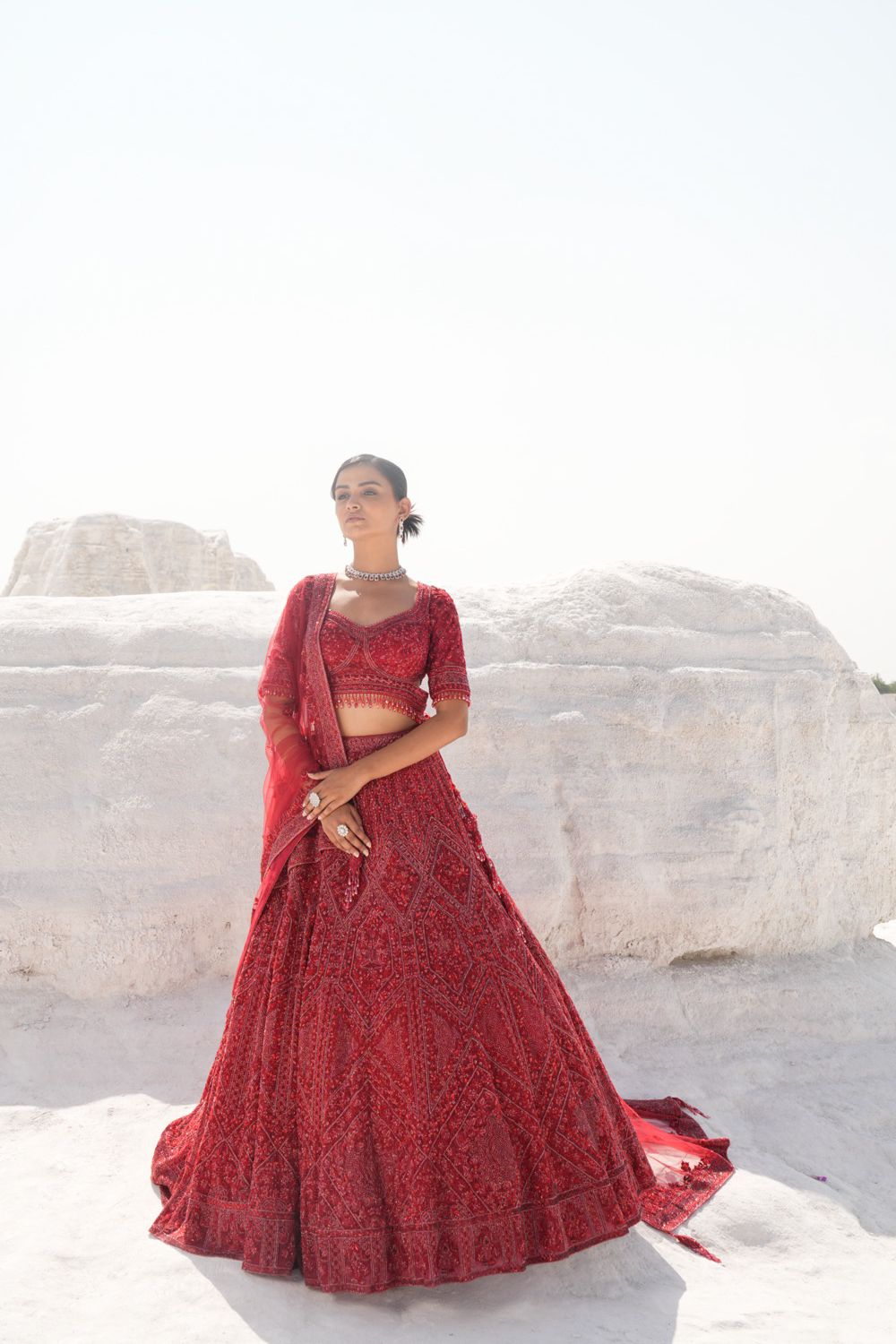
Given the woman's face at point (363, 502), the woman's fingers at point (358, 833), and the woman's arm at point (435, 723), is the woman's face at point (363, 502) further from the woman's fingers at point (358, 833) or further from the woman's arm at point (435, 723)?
the woman's fingers at point (358, 833)

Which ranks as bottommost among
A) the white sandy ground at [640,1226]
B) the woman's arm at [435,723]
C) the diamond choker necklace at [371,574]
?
the white sandy ground at [640,1226]

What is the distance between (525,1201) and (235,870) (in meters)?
1.68

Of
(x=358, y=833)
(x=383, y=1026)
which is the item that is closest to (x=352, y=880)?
(x=358, y=833)

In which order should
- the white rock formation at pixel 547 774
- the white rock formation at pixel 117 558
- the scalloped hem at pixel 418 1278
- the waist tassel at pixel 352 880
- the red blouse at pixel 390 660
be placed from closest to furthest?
1. the scalloped hem at pixel 418 1278
2. the waist tassel at pixel 352 880
3. the red blouse at pixel 390 660
4. the white rock formation at pixel 547 774
5. the white rock formation at pixel 117 558

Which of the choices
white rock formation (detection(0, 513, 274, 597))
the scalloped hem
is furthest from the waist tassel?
white rock formation (detection(0, 513, 274, 597))

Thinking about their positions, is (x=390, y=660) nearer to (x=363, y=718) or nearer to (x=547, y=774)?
(x=363, y=718)

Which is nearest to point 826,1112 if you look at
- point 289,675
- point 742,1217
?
point 742,1217

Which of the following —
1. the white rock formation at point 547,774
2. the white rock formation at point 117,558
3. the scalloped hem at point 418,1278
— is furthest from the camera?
the white rock formation at point 117,558

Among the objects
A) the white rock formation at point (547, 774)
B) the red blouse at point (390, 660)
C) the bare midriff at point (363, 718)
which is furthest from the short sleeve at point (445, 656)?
the white rock formation at point (547, 774)

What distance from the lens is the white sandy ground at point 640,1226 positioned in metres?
2.14

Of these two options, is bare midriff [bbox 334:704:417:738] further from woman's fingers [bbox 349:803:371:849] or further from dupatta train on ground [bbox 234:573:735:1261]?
woman's fingers [bbox 349:803:371:849]

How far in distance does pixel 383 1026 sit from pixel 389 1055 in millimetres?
57

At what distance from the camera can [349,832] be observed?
236 cm

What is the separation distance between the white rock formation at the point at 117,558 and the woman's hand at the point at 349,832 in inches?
494
